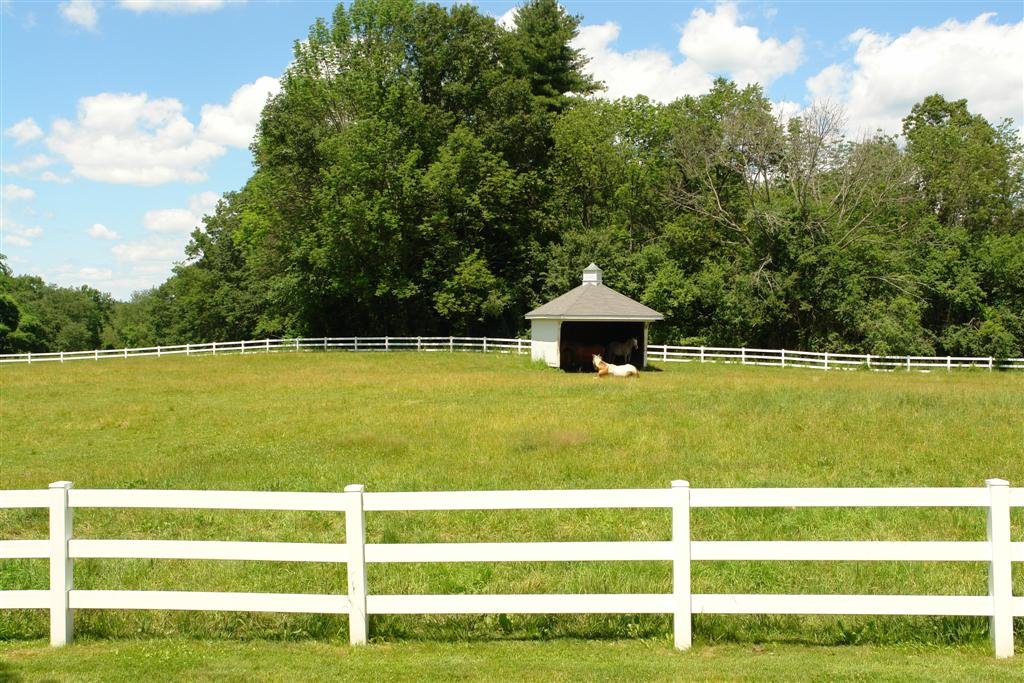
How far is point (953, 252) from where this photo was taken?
45219mm

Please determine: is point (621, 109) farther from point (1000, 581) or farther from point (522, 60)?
point (1000, 581)

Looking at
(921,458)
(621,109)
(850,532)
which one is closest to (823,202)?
(621,109)

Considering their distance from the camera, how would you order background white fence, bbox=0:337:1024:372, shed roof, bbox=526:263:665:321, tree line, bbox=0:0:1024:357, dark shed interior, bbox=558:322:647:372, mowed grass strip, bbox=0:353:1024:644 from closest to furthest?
mowed grass strip, bbox=0:353:1024:644 → shed roof, bbox=526:263:665:321 → dark shed interior, bbox=558:322:647:372 → background white fence, bbox=0:337:1024:372 → tree line, bbox=0:0:1024:357

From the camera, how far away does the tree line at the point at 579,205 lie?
4406cm

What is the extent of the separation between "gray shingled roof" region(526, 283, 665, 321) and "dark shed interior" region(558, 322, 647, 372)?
1345 mm

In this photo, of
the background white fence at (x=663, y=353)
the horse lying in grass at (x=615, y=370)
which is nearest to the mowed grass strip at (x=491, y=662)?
the horse lying in grass at (x=615, y=370)

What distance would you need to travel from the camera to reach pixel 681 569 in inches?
231

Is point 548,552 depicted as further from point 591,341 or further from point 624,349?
point 591,341

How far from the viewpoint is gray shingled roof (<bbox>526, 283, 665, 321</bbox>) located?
1312 inches

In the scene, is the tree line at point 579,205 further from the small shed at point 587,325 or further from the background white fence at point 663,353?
the small shed at point 587,325

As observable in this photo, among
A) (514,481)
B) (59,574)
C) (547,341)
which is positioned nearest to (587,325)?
(547,341)

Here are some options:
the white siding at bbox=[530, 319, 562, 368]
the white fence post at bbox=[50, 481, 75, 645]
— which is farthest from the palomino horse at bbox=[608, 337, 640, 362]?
the white fence post at bbox=[50, 481, 75, 645]

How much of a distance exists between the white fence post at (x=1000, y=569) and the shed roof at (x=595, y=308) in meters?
27.4

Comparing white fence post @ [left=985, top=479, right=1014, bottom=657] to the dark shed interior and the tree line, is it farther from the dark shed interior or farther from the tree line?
the tree line
